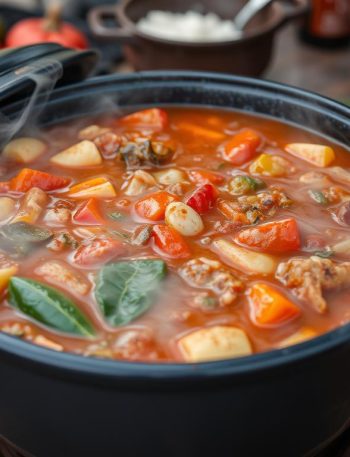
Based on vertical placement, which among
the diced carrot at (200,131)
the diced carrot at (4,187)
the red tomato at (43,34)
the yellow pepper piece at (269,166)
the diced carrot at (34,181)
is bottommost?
the red tomato at (43,34)

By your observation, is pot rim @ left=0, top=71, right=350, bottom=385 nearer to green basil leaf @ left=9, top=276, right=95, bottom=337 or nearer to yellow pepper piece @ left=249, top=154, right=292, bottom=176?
green basil leaf @ left=9, top=276, right=95, bottom=337

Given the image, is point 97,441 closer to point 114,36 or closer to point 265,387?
point 265,387

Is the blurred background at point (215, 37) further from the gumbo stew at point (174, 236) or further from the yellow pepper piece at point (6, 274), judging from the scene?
the yellow pepper piece at point (6, 274)

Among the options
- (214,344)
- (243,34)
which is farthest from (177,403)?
(243,34)

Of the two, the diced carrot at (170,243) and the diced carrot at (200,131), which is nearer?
the diced carrot at (170,243)

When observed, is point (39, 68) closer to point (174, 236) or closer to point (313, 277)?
point (174, 236)

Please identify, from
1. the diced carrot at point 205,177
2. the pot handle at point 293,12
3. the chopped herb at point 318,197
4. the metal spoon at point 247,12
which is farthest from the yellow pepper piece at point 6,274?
the metal spoon at point 247,12

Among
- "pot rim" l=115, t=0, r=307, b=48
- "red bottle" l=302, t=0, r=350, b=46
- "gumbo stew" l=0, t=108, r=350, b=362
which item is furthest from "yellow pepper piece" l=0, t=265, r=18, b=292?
"red bottle" l=302, t=0, r=350, b=46
